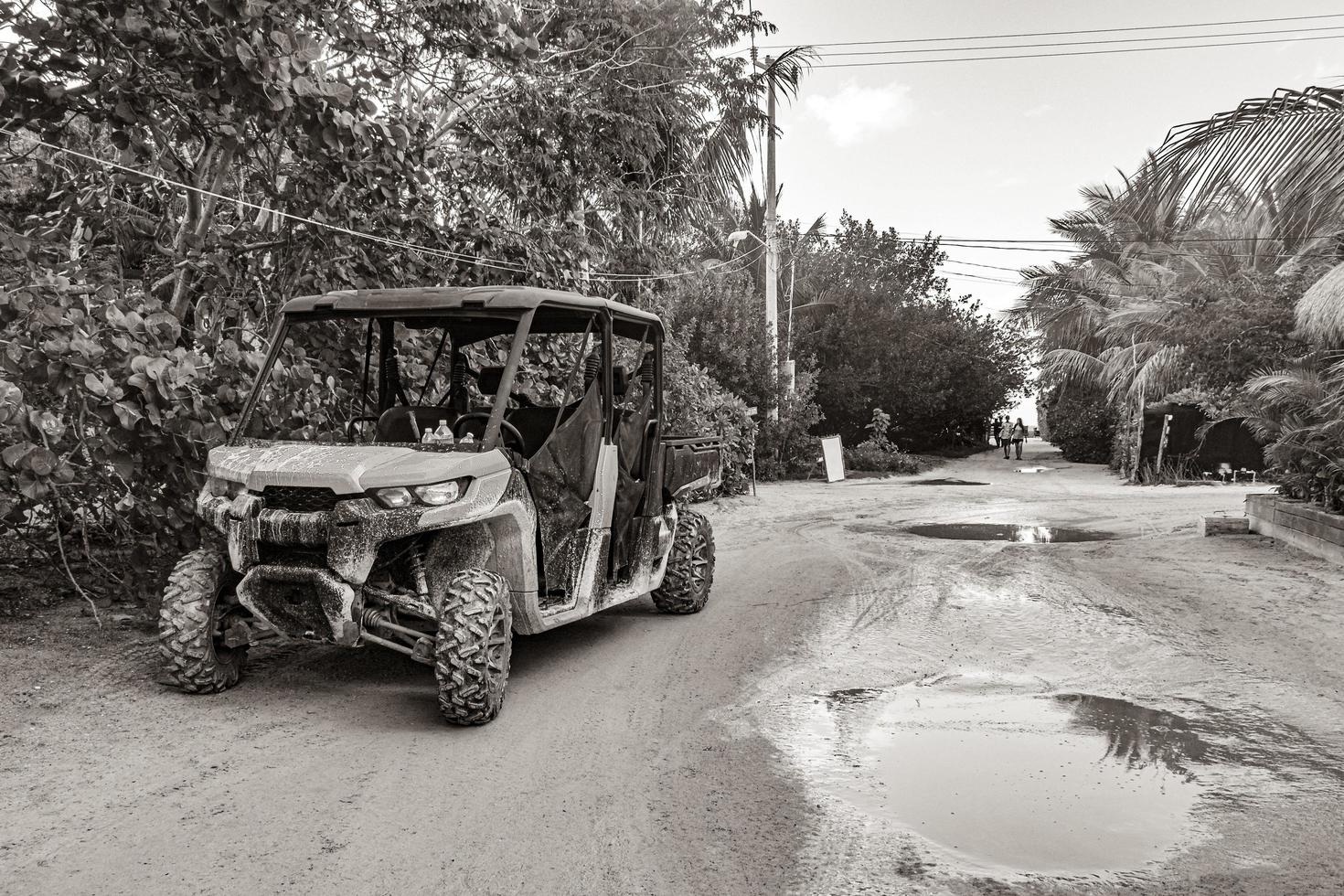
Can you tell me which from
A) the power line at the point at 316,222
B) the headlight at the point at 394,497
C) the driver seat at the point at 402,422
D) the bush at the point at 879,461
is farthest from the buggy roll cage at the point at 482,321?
the bush at the point at 879,461

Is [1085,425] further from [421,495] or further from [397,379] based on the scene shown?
[421,495]

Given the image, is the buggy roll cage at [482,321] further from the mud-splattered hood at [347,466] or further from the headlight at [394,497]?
the headlight at [394,497]

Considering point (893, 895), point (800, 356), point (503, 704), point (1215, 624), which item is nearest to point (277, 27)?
point (503, 704)

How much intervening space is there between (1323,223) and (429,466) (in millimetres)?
7103

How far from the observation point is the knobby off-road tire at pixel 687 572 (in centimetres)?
821

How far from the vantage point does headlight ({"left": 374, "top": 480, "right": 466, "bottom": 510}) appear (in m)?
5.15

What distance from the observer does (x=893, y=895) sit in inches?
137

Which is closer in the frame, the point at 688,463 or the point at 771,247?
the point at 688,463

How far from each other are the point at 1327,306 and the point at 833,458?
16.5m

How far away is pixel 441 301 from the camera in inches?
245

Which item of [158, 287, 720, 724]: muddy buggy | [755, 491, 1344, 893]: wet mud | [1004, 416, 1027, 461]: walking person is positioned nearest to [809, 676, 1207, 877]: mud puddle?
[755, 491, 1344, 893]: wet mud

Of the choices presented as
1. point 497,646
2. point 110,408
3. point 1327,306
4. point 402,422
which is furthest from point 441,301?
point 1327,306

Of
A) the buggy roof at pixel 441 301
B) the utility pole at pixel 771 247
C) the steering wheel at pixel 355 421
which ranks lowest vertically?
the steering wheel at pixel 355 421

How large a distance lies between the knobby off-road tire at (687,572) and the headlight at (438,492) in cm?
307
